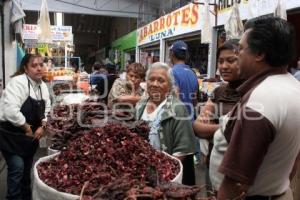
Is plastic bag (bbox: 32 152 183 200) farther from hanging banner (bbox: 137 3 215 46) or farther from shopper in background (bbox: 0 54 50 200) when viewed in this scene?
hanging banner (bbox: 137 3 215 46)

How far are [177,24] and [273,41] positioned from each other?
10.9 m

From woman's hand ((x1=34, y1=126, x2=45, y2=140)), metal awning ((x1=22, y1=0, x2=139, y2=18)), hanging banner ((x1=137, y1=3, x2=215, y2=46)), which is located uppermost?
metal awning ((x1=22, y1=0, x2=139, y2=18))

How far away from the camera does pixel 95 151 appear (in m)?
2.27

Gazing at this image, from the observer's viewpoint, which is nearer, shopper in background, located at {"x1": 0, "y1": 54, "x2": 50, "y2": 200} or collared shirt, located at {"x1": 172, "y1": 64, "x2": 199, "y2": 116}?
shopper in background, located at {"x1": 0, "y1": 54, "x2": 50, "y2": 200}

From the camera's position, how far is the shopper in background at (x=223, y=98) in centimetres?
270

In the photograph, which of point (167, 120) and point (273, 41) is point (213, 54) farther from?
point (273, 41)

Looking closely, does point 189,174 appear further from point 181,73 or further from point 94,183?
point 181,73

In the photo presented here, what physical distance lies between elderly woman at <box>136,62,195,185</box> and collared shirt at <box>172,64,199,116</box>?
66.7 inches

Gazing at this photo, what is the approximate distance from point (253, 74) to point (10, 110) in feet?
8.89

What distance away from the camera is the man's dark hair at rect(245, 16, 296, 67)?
171cm

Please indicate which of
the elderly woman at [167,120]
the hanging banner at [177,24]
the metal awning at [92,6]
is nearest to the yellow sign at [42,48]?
the hanging banner at [177,24]

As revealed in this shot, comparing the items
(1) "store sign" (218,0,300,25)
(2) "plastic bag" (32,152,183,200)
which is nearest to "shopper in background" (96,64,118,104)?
(1) "store sign" (218,0,300,25)

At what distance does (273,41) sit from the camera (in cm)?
170

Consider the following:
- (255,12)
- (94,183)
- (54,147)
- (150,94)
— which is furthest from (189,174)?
(255,12)
